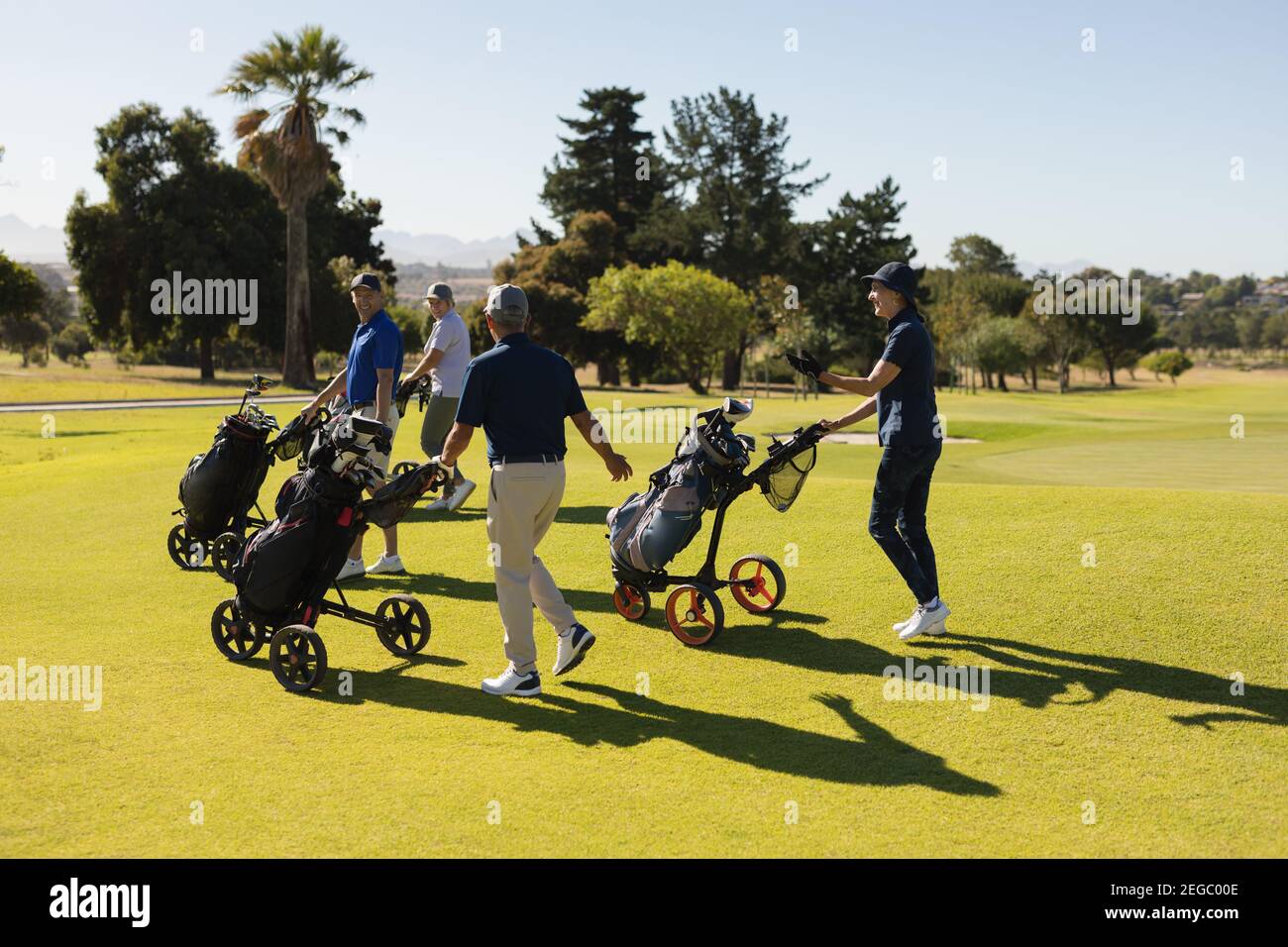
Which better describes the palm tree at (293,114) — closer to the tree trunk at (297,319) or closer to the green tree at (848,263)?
the tree trunk at (297,319)

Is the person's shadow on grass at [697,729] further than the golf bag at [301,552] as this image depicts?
No

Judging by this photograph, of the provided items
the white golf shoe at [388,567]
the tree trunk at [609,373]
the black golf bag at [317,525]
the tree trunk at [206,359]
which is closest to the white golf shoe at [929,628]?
the black golf bag at [317,525]

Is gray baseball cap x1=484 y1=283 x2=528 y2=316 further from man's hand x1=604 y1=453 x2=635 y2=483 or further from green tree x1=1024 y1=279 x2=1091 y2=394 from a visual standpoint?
green tree x1=1024 y1=279 x2=1091 y2=394

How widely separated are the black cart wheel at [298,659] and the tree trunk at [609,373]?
6524 cm

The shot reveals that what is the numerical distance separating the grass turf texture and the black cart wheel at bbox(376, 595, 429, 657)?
0.54ft

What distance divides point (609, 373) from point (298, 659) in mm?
67992

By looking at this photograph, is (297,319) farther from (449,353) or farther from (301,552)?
(301,552)

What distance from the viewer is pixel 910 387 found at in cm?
738

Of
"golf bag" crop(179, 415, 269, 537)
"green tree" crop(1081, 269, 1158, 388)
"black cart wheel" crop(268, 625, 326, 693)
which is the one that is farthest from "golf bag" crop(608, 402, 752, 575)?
"green tree" crop(1081, 269, 1158, 388)

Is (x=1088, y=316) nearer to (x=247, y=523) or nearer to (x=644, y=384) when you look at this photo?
(x=644, y=384)

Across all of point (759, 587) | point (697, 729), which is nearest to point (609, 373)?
point (759, 587)

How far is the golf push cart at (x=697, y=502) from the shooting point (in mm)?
7621

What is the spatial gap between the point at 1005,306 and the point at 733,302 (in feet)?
155

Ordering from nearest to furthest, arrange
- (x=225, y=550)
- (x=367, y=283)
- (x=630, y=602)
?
(x=630, y=602) < (x=367, y=283) < (x=225, y=550)
